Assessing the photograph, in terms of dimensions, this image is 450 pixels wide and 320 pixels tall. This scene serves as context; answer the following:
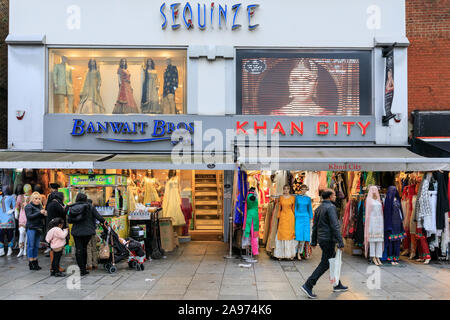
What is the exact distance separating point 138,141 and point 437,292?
28.7ft

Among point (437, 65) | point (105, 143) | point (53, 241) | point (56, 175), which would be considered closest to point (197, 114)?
point (105, 143)

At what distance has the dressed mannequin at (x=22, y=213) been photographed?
11172 millimetres

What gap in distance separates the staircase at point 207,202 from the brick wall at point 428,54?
6.86 m

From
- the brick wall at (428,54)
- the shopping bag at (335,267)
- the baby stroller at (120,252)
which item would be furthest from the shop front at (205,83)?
the shopping bag at (335,267)

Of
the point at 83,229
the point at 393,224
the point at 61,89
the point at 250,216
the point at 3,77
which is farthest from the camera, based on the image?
the point at 3,77

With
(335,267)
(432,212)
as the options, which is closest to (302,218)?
(432,212)

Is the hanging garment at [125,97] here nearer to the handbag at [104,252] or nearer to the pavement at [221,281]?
the pavement at [221,281]

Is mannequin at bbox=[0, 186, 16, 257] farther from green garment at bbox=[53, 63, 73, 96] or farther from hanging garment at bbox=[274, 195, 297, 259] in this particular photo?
hanging garment at bbox=[274, 195, 297, 259]

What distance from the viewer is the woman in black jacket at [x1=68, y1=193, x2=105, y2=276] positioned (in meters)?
8.79

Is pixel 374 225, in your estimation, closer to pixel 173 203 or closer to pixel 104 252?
pixel 173 203

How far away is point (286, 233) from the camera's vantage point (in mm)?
10625

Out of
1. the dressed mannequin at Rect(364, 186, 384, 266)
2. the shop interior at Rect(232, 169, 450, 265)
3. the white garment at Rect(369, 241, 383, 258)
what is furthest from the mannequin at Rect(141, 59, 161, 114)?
the white garment at Rect(369, 241, 383, 258)

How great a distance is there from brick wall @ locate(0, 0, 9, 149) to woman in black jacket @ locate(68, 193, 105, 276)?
6.56 m

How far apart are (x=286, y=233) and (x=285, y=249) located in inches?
17.1
